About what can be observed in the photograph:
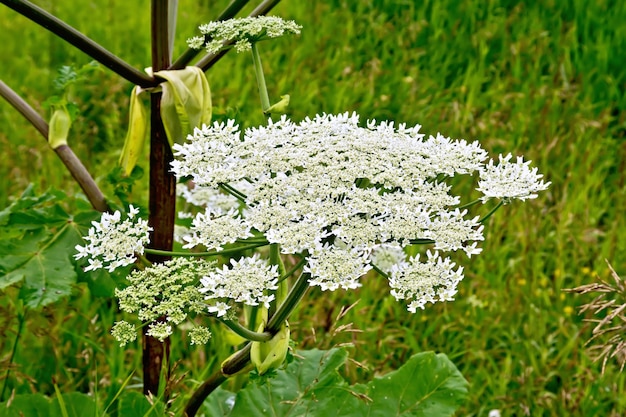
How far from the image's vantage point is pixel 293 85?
184 inches

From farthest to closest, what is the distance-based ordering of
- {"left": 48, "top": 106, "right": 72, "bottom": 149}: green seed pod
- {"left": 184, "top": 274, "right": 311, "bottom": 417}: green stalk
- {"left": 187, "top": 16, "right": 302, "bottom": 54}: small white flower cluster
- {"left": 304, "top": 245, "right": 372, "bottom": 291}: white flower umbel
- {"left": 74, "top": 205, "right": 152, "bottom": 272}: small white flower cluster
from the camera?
1. {"left": 48, "top": 106, "right": 72, "bottom": 149}: green seed pod
2. {"left": 187, "top": 16, "right": 302, "bottom": 54}: small white flower cluster
3. {"left": 184, "top": 274, "right": 311, "bottom": 417}: green stalk
4. {"left": 74, "top": 205, "right": 152, "bottom": 272}: small white flower cluster
5. {"left": 304, "top": 245, "right": 372, "bottom": 291}: white flower umbel

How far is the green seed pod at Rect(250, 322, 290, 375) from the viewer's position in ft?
5.77

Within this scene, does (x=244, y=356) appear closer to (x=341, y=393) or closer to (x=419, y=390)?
(x=341, y=393)

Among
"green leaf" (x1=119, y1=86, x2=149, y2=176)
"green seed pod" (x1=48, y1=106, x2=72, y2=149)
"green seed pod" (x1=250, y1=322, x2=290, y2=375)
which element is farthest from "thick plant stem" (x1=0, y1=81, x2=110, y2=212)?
"green seed pod" (x1=250, y1=322, x2=290, y2=375)

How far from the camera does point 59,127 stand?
2.35 meters

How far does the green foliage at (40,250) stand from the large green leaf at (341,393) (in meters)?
0.51

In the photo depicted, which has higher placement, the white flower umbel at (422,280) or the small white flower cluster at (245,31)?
the small white flower cluster at (245,31)

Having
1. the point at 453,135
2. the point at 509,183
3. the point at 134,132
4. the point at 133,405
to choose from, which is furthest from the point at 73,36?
the point at 453,135

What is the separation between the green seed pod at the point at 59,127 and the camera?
234 centimetres

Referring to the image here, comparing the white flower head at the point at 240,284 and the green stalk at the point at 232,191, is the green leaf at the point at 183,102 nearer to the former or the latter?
the green stalk at the point at 232,191

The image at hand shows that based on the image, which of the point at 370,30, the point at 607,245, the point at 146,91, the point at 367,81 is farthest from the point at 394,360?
the point at 370,30

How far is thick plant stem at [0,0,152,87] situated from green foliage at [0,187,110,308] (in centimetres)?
39

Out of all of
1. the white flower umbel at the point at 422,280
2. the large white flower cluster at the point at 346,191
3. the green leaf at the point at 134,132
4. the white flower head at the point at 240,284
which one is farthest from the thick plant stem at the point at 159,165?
the white flower umbel at the point at 422,280

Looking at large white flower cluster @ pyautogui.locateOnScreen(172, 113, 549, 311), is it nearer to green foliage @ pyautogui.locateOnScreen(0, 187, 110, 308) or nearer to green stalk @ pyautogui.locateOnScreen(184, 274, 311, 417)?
green stalk @ pyautogui.locateOnScreen(184, 274, 311, 417)
